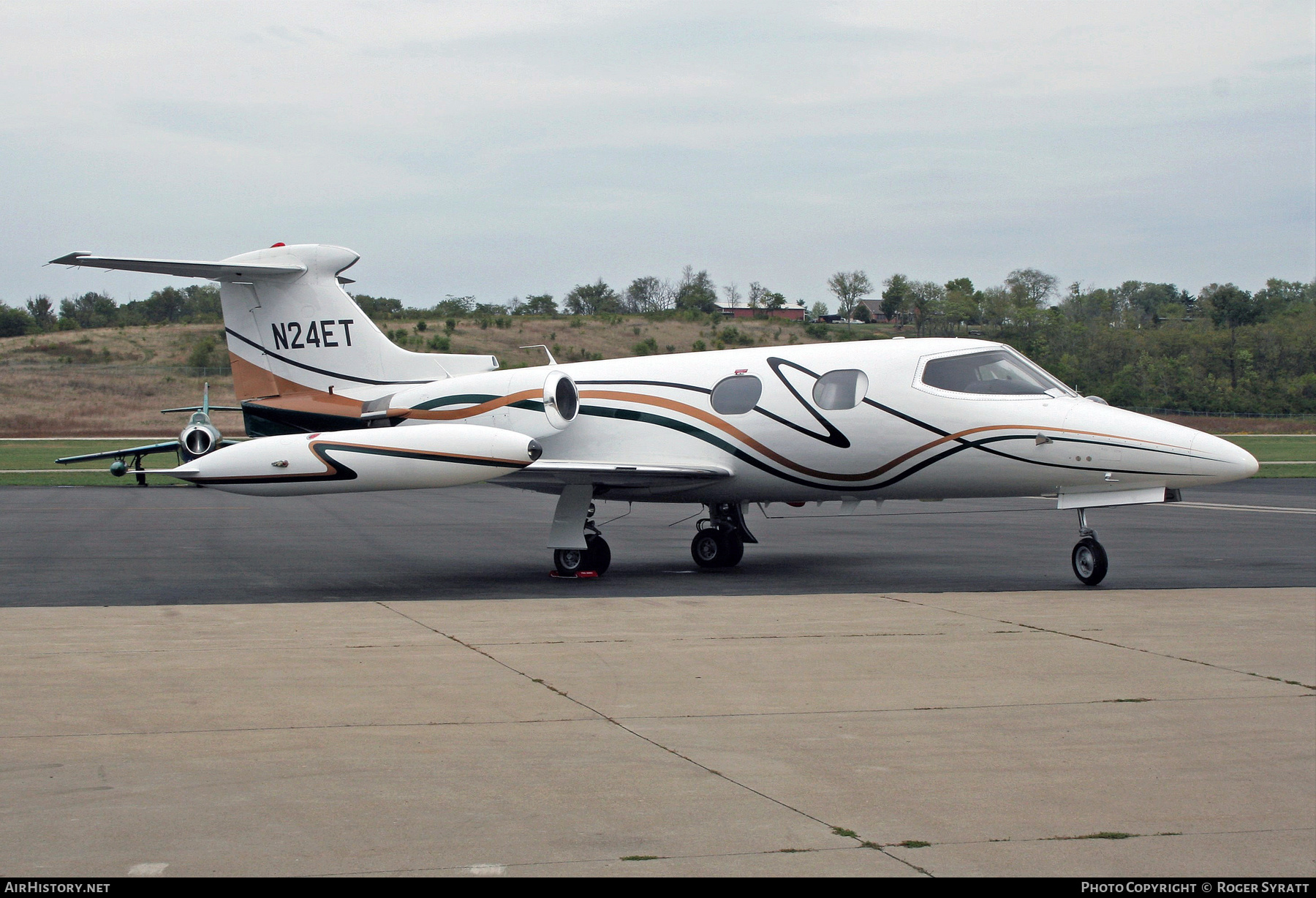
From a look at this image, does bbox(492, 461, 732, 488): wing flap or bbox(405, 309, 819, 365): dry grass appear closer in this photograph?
bbox(492, 461, 732, 488): wing flap

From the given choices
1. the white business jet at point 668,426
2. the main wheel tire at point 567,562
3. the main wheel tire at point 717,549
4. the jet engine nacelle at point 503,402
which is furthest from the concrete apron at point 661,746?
the main wheel tire at point 717,549

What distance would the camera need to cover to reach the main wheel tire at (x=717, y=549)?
1570 centimetres

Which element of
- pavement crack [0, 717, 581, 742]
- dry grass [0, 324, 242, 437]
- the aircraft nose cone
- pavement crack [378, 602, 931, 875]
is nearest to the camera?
pavement crack [378, 602, 931, 875]

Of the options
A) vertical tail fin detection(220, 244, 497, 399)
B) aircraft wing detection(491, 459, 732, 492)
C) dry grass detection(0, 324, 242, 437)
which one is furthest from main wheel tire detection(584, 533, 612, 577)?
dry grass detection(0, 324, 242, 437)

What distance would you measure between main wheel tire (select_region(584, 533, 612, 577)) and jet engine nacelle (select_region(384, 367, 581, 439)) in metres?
1.48

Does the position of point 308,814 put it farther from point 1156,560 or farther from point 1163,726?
point 1156,560

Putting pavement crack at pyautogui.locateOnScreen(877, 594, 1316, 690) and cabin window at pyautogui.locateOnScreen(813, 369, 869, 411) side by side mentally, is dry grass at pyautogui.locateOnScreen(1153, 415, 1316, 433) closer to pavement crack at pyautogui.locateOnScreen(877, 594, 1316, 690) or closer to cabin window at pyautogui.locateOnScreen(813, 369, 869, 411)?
cabin window at pyautogui.locateOnScreen(813, 369, 869, 411)

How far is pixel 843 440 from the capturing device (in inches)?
557

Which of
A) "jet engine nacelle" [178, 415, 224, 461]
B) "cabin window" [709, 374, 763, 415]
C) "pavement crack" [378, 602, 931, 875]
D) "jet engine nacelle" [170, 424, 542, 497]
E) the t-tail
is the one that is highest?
the t-tail

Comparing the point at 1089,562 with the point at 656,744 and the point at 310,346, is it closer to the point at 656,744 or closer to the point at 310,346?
the point at 656,744

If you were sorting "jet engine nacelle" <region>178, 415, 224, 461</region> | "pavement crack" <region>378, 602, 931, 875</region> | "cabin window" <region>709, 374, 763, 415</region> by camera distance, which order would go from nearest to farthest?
"pavement crack" <region>378, 602, 931, 875</region> → "cabin window" <region>709, 374, 763, 415</region> → "jet engine nacelle" <region>178, 415, 224, 461</region>

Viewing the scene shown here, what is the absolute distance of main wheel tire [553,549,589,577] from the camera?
1470 centimetres

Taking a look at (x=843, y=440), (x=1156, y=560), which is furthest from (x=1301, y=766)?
(x=1156, y=560)

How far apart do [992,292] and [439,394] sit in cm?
4934
